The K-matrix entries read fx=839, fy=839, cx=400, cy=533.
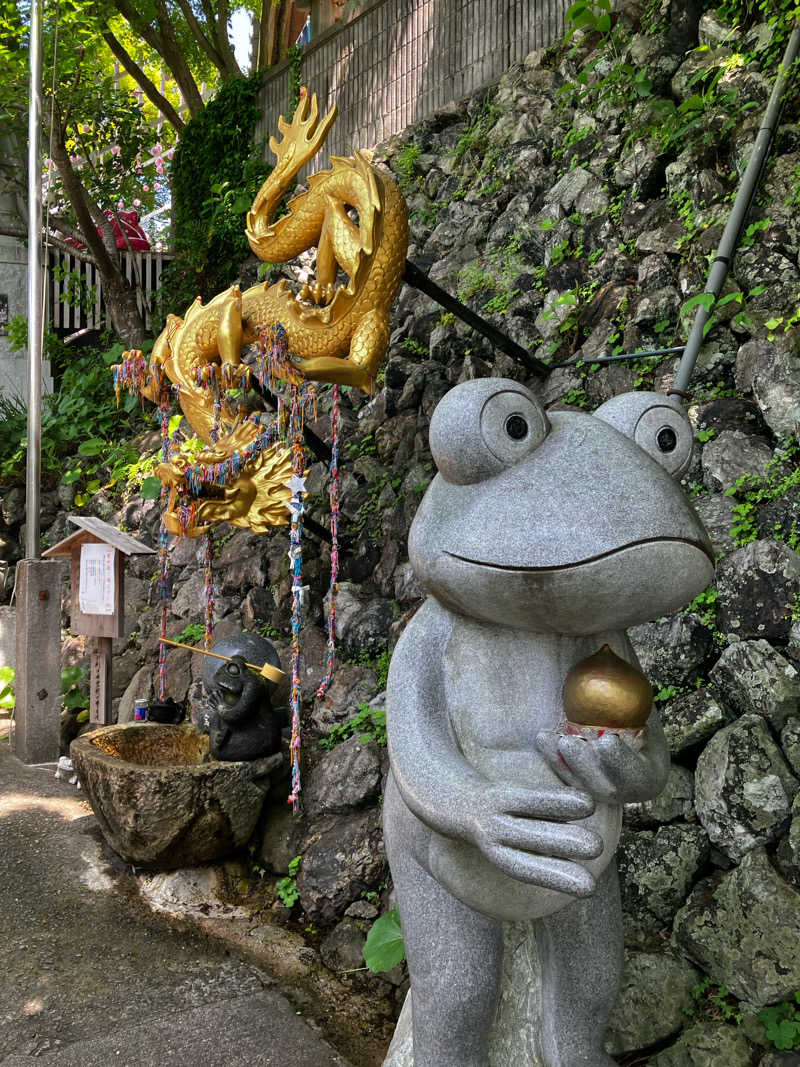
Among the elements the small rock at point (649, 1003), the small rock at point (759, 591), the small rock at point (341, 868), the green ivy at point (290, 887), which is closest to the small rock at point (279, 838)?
the green ivy at point (290, 887)

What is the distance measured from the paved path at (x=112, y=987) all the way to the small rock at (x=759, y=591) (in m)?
2.44

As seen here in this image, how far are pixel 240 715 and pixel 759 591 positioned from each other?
283 cm

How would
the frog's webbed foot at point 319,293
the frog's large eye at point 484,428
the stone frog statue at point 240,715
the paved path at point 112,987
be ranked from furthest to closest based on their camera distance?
the frog's webbed foot at point 319,293 → the stone frog statue at point 240,715 → the paved path at point 112,987 → the frog's large eye at point 484,428

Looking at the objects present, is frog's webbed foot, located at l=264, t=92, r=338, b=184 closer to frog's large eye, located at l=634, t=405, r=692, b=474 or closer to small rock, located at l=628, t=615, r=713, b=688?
small rock, located at l=628, t=615, r=713, b=688

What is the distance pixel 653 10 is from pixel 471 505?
6.09m

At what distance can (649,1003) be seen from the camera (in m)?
3.11

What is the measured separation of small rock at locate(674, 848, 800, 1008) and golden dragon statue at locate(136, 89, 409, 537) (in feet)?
10.3

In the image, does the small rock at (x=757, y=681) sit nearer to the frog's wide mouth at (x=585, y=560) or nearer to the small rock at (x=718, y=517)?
the small rock at (x=718, y=517)

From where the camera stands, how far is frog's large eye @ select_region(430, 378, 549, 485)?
1.93m

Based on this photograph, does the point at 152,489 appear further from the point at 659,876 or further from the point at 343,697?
the point at 659,876

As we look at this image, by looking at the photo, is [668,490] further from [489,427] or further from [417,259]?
A: [417,259]

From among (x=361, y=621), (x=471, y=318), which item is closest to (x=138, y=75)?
(x=471, y=318)

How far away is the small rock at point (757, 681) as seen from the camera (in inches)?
Answer: 134

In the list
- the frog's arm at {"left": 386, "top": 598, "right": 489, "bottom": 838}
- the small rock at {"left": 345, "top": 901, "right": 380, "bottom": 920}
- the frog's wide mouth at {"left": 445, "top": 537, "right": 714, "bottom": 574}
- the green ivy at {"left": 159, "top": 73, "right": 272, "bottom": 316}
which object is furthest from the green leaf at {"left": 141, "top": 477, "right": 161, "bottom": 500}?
the frog's wide mouth at {"left": 445, "top": 537, "right": 714, "bottom": 574}
